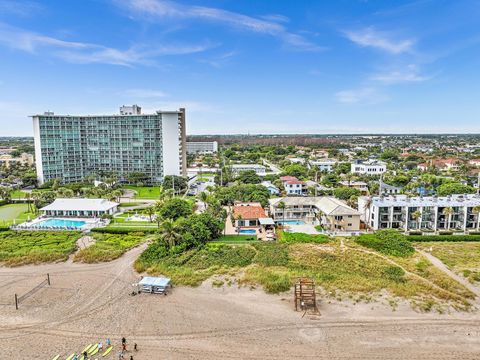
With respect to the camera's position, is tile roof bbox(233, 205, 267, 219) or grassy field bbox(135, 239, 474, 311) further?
tile roof bbox(233, 205, 267, 219)

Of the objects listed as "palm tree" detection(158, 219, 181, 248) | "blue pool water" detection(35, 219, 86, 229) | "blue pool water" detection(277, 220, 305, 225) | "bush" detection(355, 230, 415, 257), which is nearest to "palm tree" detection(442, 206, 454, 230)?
"bush" detection(355, 230, 415, 257)

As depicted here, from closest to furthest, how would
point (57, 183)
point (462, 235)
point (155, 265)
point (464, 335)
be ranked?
point (464, 335), point (155, 265), point (462, 235), point (57, 183)

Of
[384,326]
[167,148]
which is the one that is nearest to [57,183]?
[167,148]

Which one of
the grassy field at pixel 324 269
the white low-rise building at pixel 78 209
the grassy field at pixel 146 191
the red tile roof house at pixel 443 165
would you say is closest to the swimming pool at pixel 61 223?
the white low-rise building at pixel 78 209

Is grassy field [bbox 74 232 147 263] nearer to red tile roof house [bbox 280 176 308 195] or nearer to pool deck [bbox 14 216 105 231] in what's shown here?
pool deck [bbox 14 216 105 231]

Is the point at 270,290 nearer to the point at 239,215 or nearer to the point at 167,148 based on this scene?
the point at 239,215

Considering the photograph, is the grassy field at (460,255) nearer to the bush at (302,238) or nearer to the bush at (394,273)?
the bush at (394,273)
